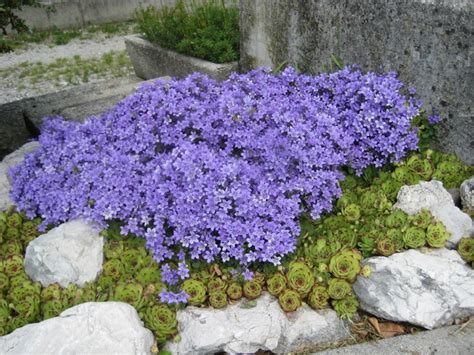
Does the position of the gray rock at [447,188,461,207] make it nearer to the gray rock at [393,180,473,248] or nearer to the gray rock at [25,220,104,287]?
the gray rock at [393,180,473,248]

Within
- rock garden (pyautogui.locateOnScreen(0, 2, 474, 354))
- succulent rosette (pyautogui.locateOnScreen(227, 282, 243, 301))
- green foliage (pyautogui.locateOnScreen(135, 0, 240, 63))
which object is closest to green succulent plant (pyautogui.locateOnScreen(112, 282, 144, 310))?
rock garden (pyautogui.locateOnScreen(0, 2, 474, 354))

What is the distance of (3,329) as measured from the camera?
2.63 meters

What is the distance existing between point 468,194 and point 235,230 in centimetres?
145

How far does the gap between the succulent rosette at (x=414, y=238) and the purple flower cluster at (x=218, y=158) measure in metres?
0.47

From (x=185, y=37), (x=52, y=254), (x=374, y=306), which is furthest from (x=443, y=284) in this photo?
(x=185, y=37)

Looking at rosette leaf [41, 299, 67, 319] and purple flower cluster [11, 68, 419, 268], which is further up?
purple flower cluster [11, 68, 419, 268]

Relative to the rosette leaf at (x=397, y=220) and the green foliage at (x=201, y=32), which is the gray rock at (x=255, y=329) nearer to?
the rosette leaf at (x=397, y=220)

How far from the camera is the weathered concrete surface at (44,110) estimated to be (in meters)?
4.70

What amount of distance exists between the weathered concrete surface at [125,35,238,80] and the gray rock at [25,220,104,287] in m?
3.01

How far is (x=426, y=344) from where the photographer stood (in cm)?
256

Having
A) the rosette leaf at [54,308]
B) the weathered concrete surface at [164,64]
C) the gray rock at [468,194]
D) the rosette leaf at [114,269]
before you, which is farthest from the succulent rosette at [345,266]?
the weathered concrete surface at [164,64]

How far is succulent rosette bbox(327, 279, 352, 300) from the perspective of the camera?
270 centimetres

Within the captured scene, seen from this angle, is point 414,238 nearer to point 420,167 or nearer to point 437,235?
point 437,235

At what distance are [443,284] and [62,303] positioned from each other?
1.96 metres
